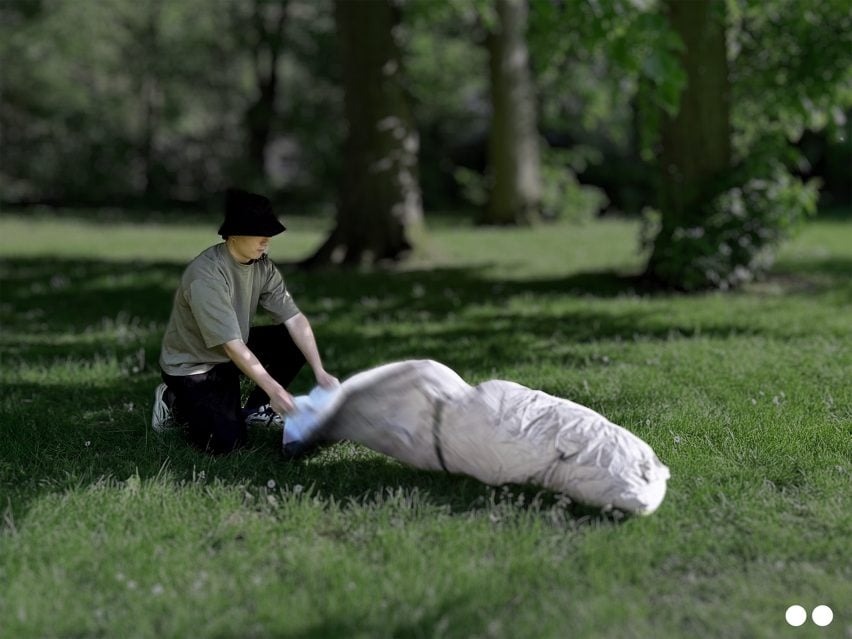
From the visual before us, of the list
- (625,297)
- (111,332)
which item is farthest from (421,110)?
(111,332)

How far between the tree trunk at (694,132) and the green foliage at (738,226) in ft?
0.40

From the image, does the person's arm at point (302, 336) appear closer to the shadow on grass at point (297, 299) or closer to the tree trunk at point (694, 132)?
the shadow on grass at point (297, 299)

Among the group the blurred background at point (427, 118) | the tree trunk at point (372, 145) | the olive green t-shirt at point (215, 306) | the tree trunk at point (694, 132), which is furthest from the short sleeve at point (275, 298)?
the tree trunk at point (372, 145)

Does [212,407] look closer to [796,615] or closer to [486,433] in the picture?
[486,433]

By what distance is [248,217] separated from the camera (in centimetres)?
466

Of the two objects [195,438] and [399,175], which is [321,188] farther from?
[195,438]

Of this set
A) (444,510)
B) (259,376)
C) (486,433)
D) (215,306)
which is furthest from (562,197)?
(444,510)

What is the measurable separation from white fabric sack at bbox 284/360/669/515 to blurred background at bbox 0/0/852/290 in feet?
13.8

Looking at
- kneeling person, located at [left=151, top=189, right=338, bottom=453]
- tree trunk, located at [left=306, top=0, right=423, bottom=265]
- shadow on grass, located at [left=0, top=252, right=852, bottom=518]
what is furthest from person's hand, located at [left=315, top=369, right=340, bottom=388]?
tree trunk, located at [left=306, top=0, right=423, bottom=265]

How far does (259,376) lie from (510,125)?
49.6ft

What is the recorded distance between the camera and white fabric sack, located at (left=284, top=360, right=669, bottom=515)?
416 cm

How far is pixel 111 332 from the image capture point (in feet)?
26.3

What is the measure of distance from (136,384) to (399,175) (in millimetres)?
6301

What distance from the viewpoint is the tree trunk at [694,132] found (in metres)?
9.87
